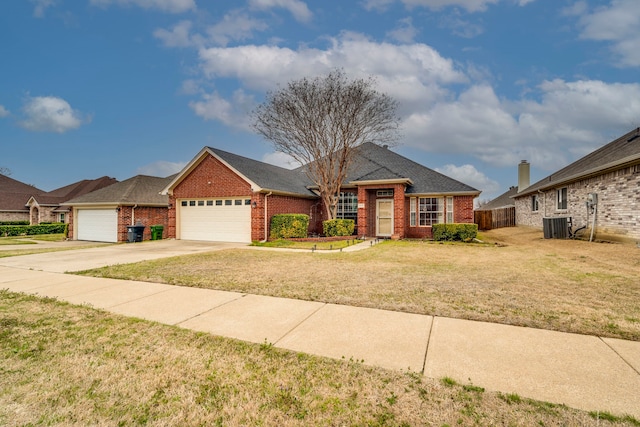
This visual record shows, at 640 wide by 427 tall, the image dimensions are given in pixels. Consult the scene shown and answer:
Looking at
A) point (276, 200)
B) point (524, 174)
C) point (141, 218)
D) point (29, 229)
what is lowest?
point (29, 229)

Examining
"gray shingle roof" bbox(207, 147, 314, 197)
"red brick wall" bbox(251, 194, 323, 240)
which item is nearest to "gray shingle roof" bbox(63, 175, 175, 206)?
"gray shingle roof" bbox(207, 147, 314, 197)

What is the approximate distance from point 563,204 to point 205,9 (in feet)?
70.9

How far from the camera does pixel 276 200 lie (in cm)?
1647

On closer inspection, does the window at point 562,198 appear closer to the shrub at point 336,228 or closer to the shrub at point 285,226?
the shrub at point 336,228

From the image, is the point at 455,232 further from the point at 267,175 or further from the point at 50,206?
the point at 50,206

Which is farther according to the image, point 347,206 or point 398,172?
point 398,172

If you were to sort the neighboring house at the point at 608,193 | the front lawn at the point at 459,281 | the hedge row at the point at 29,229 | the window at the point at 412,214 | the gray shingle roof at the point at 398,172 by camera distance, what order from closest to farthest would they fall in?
1. the front lawn at the point at 459,281
2. the neighboring house at the point at 608,193
3. the gray shingle roof at the point at 398,172
4. the window at the point at 412,214
5. the hedge row at the point at 29,229

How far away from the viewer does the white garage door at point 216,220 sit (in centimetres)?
1623

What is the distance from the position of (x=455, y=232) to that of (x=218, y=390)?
14974 mm

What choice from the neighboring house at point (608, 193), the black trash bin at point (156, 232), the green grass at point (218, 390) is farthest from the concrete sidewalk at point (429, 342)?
the black trash bin at point (156, 232)

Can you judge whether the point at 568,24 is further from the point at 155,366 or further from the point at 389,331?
the point at 155,366

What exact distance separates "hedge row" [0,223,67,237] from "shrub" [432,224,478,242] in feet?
90.3

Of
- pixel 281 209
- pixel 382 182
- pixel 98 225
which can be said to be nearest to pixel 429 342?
pixel 382 182

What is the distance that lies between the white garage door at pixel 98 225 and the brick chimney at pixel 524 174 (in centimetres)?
3407
